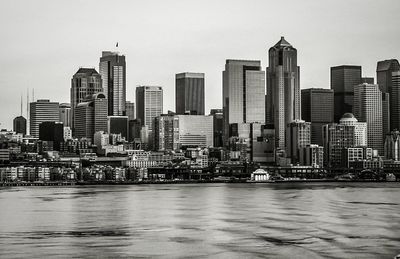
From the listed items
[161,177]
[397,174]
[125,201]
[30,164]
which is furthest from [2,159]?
[125,201]

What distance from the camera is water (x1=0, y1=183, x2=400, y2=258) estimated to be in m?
42.6

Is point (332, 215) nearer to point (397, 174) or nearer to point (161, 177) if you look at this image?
point (161, 177)

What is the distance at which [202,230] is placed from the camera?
173 feet

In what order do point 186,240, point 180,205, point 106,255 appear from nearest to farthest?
point 106,255 < point 186,240 < point 180,205

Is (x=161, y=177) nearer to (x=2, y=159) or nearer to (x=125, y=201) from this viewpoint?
(x=2, y=159)

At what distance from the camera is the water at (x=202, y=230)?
42.6m

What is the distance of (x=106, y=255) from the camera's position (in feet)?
136

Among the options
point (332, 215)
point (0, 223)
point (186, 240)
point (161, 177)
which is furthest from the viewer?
point (161, 177)

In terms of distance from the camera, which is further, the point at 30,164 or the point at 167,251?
the point at 30,164

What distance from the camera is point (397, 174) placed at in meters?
196

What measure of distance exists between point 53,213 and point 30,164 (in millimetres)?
125558

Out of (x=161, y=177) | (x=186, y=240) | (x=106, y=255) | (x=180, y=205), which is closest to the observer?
(x=106, y=255)

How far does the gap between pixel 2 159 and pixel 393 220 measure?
497 feet

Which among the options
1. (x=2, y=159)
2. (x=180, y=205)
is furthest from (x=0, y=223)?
(x=2, y=159)
